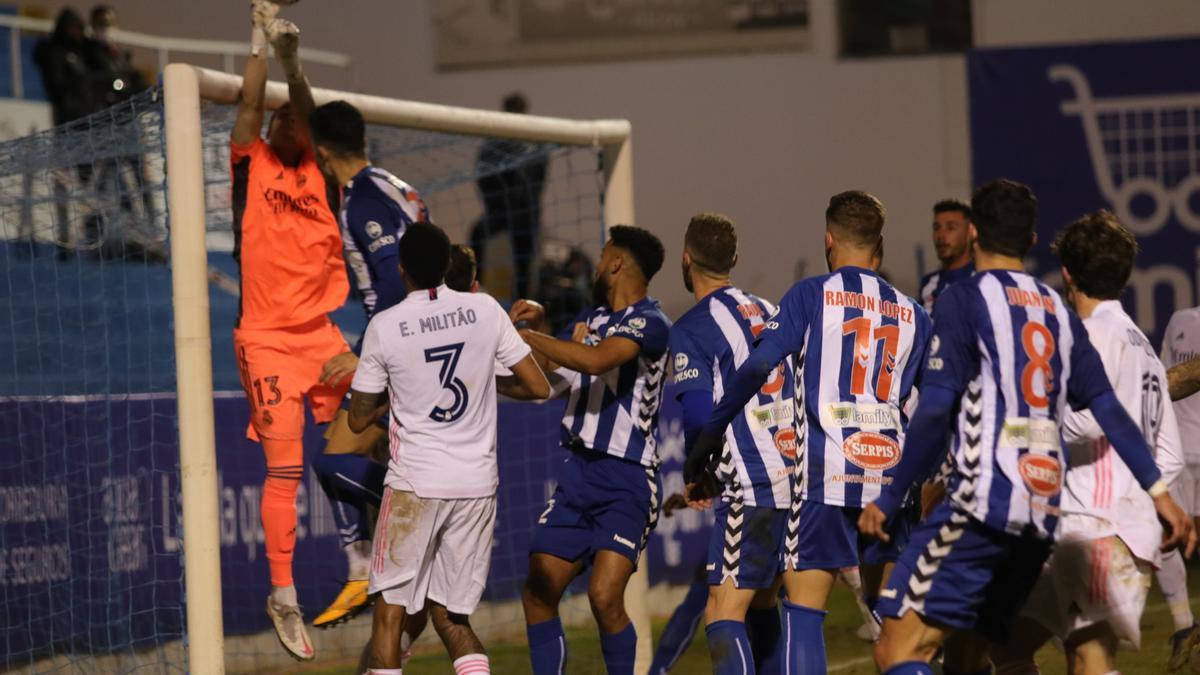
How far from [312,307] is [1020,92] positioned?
7.76 metres

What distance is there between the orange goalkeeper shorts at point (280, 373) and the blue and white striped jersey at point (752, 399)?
143 centimetres

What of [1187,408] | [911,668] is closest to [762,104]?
[1187,408]

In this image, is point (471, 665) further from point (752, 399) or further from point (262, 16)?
point (262, 16)

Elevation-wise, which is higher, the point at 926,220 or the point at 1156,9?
the point at 1156,9

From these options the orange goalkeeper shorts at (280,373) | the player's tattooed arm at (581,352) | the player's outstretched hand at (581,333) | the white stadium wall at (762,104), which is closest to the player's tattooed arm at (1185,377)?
the player's tattooed arm at (581,352)

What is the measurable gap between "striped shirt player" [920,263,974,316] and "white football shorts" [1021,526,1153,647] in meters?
3.40

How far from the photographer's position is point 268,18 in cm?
589

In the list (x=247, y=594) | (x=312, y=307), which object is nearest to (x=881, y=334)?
(x=312, y=307)

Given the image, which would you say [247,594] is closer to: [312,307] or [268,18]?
[312,307]

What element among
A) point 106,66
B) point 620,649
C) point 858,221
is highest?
point 106,66

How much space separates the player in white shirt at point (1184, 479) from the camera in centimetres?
706

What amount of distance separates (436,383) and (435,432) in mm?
175

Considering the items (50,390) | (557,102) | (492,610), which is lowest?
(492,610)

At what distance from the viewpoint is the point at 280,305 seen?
6.28 metres
